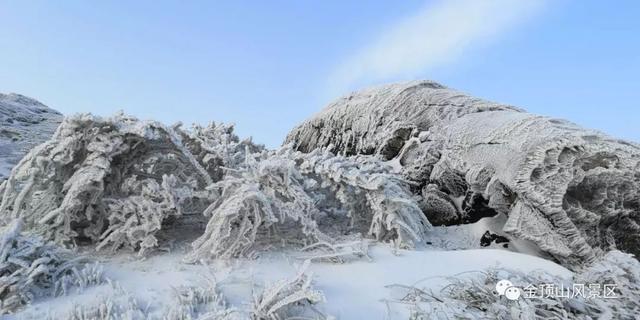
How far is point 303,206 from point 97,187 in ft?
4.28

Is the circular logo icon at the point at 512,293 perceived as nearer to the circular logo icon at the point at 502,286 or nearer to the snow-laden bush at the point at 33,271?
the circular logo icon at the point at 502,286

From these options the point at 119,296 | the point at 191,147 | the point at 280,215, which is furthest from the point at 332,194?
the point at 119,296

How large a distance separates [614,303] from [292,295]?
5.14 feet

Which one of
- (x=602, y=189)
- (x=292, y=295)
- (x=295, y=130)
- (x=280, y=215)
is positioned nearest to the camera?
(x=292, y=295)

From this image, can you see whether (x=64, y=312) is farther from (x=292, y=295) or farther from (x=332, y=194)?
(x=332, y=194)

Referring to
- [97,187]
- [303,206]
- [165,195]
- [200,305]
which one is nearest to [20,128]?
[97,187]

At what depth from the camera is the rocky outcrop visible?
3.12 metres

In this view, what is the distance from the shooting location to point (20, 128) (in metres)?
6.75

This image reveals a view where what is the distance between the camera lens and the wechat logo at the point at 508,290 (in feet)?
7.08

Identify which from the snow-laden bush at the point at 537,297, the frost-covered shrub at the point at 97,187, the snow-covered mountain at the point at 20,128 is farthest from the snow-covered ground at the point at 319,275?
the snow-covered mountain at the point at 20,128

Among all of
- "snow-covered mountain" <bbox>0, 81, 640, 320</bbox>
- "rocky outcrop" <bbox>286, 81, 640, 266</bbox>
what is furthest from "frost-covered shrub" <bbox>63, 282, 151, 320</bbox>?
"rocky outcrop" <bbox>286, 81, 640, 266</bbox>

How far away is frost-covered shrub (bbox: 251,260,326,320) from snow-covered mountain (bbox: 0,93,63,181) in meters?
3.29

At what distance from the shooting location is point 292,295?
6.50ft

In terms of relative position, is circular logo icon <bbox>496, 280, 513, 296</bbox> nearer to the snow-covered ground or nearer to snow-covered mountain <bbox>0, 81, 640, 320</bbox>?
snow-covered mountain <bbox>0, 81, 640, 320</bbox>
